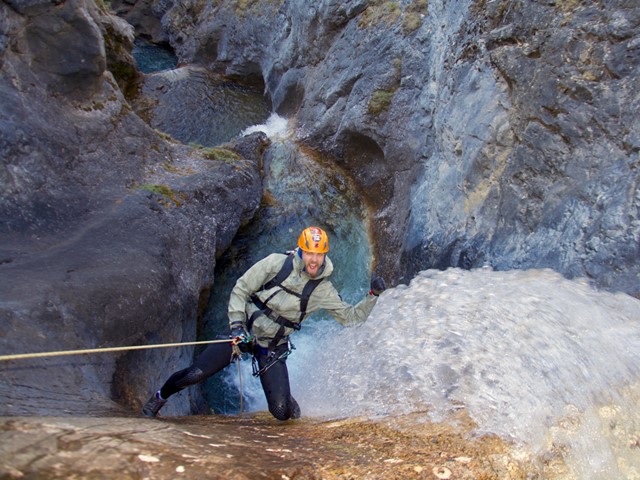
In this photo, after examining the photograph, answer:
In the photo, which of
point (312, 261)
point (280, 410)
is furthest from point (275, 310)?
point (280, 410)

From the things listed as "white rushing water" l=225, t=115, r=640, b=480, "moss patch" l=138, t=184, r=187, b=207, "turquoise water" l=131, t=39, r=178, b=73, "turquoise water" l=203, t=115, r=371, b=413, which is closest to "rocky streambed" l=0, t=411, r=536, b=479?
"white rushing water" l=225, t=115, r=640, b=480

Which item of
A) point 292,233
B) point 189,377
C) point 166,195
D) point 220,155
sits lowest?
point 189,377

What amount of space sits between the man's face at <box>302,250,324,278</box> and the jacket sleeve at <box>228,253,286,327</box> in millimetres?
367

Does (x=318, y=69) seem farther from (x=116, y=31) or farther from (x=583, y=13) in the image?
(x=583, y=13)

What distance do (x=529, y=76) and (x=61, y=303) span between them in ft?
24.0

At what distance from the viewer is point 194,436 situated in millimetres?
4254

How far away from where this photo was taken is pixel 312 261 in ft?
19.5

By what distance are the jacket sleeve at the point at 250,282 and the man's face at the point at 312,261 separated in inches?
14.5

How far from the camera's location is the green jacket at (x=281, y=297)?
243 inches

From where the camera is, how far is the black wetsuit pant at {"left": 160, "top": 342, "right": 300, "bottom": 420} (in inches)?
244

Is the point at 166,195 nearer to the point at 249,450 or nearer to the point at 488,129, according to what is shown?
the point at 488,129

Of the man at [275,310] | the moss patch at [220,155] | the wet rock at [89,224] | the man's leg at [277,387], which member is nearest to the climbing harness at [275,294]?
the man at [275,310]

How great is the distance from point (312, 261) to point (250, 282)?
86cm

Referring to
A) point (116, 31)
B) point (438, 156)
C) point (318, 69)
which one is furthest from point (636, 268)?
point (116, 31)
